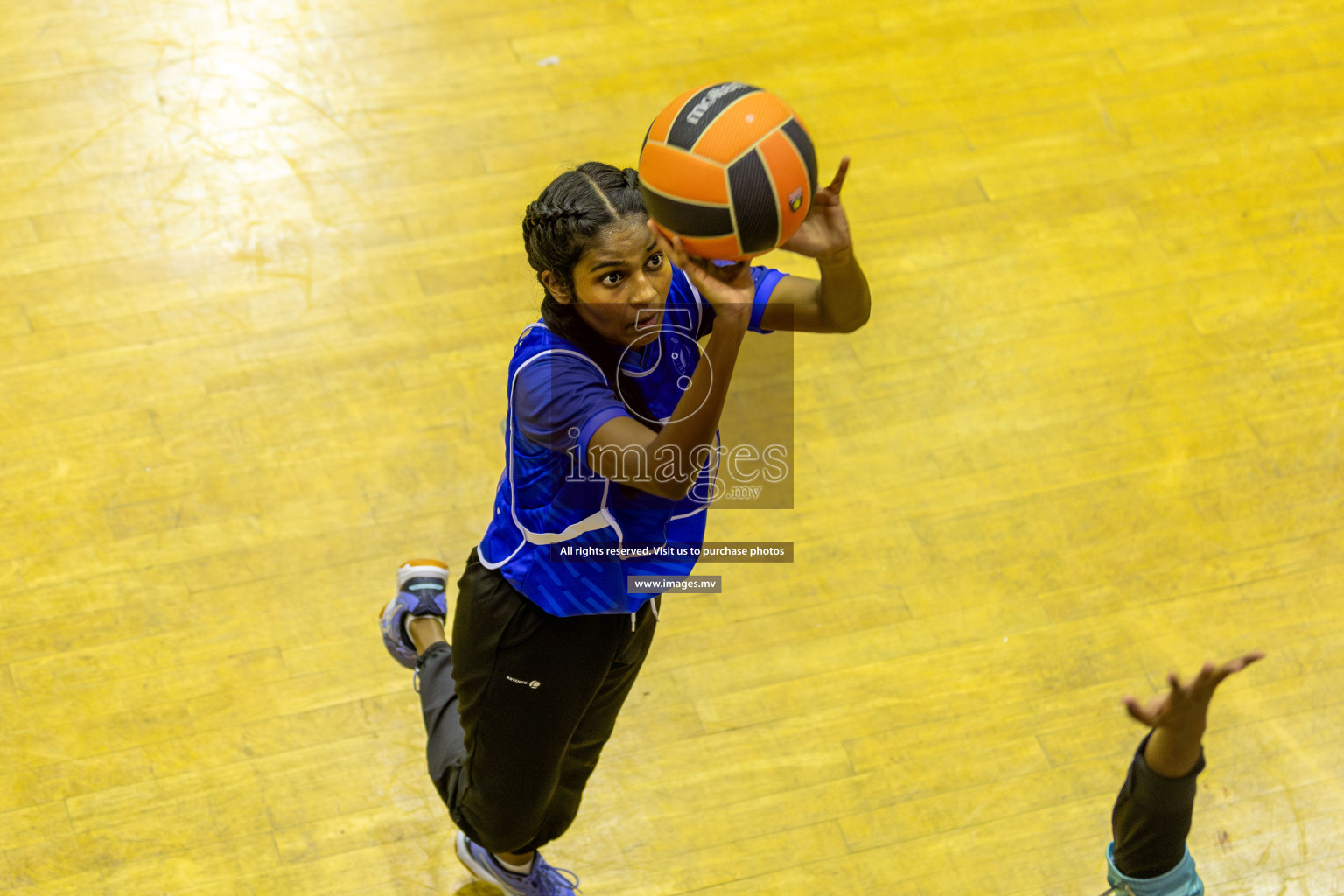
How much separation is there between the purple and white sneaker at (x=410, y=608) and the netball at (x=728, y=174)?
1238 millimetres

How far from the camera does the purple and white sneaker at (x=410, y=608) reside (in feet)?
9.41

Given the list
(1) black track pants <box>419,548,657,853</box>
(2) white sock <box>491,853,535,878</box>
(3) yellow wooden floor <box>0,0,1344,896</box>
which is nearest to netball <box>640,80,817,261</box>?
(1) black track pants <box>419,548,657,853</box>

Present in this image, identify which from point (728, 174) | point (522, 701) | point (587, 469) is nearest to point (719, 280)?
point (728, 174)

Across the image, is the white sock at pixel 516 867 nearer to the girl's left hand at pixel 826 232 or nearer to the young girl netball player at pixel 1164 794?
the young girl netball player at pixel 1164 794

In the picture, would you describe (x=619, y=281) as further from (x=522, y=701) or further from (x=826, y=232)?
(x=522, y=701)

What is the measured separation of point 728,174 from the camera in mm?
1959

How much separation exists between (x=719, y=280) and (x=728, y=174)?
6.8 inches

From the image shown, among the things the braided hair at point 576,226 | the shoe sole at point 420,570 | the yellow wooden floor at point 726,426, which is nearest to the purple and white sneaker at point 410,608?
the shoe sole at point 420,570

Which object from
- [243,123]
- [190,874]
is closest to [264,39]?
[243,123]

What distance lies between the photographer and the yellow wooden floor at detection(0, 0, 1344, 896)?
9.34 ft

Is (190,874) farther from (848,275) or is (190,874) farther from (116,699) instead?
(848,275)

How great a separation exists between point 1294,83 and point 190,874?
4.17 meters

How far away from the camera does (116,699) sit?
117 inches

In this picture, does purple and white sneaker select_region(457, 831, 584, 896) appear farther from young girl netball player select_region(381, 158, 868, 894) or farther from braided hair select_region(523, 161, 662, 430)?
braided hair select_region(523, 161, 662, 430)
